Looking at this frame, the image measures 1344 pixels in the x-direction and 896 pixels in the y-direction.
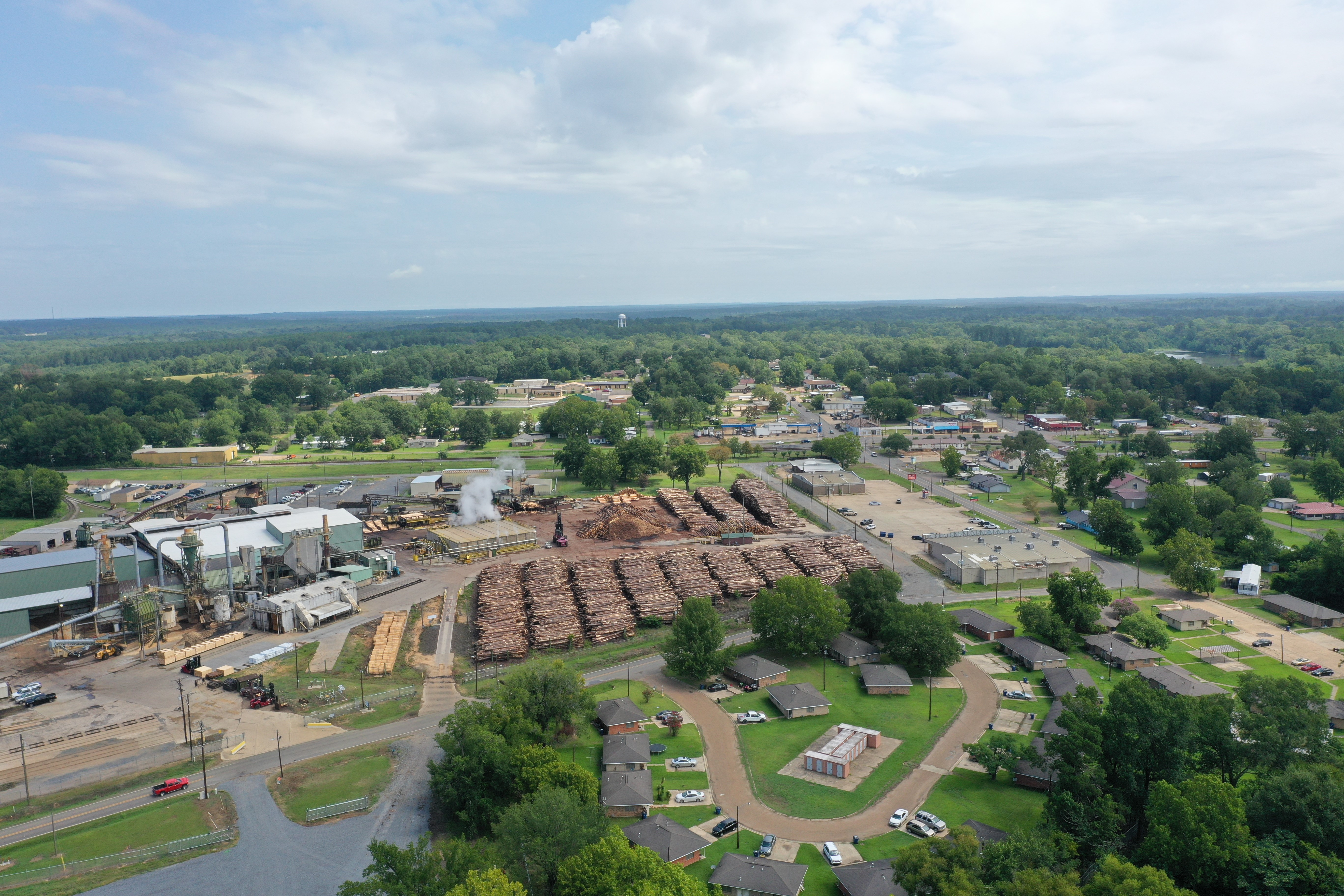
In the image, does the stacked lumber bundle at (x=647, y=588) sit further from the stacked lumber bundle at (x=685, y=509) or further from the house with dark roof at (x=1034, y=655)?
the house with dark roof at (x=1034, y=655)

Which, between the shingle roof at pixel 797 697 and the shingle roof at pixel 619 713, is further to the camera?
the shingle roof at pixel 797 697

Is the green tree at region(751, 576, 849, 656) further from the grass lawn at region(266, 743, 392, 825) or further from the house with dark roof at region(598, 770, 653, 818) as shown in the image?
the grass lawn at region(266, 743, 392, 825)

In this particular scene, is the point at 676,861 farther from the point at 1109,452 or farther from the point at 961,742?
the point at 1109,452

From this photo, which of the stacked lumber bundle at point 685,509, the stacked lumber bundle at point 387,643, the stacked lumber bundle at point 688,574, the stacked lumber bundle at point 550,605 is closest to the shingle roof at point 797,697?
the stacked lumber bundle at point 688,574

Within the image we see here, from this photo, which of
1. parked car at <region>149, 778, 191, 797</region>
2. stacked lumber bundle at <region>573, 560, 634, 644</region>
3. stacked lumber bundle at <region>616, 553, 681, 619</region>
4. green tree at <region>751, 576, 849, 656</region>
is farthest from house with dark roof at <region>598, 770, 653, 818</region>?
stacked lumber bundle at <region>616, 553, 681, 619</region>

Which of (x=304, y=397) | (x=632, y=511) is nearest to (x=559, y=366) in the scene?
(x=304, y=397)
